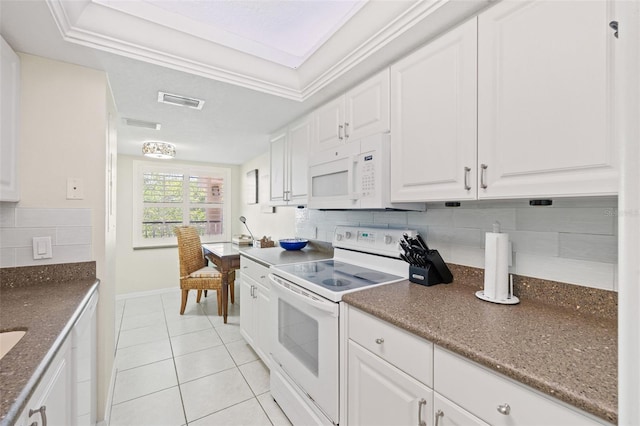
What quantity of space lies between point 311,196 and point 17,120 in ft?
5.58

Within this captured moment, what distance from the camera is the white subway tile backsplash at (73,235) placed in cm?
156

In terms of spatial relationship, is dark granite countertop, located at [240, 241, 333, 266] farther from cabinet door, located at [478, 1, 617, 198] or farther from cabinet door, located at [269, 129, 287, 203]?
cabinet door, located at [478, 1, 617, 198]

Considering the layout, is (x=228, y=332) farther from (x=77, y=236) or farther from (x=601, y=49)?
(x=601, y=49)

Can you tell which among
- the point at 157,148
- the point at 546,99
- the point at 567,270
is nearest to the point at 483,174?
the point at 546,99

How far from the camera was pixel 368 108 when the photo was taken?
1.70 meters

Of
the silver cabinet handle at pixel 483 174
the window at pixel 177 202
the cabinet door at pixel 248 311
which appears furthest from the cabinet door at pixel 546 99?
the window at pixel 177 202

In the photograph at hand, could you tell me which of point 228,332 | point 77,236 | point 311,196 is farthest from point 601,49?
point 228,332

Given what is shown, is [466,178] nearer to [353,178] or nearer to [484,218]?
[484,218]

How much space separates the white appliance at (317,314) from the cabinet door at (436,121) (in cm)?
42

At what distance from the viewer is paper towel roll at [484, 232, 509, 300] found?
124 cm

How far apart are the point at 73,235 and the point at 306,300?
4.51 ft

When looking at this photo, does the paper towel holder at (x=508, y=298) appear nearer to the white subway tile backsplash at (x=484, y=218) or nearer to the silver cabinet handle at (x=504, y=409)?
the white subway tile backsplash at (x=484, y=218)

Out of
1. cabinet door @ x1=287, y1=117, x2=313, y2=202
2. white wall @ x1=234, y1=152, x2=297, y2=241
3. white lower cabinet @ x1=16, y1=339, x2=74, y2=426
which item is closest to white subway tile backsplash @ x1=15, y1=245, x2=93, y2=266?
white lower cabinet @ x1=16, y1=339, x2=74, y2=426

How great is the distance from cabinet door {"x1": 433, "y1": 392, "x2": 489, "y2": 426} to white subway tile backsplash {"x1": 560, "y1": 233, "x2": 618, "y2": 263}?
795mm
